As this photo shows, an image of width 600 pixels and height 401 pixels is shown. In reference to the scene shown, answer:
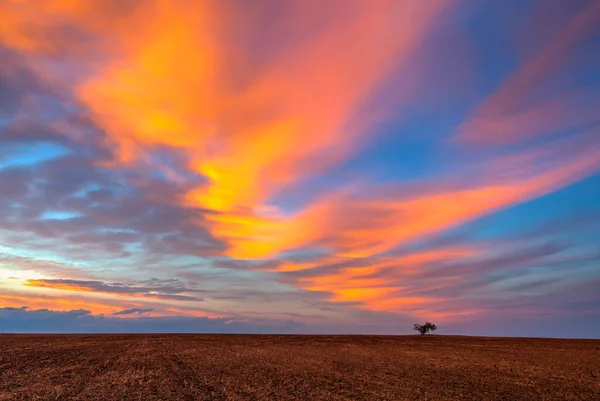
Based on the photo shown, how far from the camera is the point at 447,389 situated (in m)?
31.4

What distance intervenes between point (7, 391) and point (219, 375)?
51.1 feet

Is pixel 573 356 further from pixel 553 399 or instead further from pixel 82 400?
pixel 82 400

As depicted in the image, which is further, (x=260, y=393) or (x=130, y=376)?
(x=130, y=376)

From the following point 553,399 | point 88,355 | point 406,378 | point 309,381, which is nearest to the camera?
point 553,399

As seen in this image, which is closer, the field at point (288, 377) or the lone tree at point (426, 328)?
the field at point (288, 377)

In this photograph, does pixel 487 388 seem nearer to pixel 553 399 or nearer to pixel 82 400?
pixel 553 399

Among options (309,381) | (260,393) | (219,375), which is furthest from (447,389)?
(219,375)

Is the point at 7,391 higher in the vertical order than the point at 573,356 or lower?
lower

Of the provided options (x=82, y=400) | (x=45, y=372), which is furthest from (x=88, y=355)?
(x=82, y=400)

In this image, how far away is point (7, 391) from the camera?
28.5 meters

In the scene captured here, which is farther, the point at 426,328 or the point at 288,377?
the point at 426,328

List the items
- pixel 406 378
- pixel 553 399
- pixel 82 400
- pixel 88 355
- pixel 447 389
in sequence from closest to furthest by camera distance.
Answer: pixel 82 400
pixel 553 399
pixel 447 389
pixel 406 378
pixel 88 355

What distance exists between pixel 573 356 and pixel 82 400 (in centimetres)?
5998

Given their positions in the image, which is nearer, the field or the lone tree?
the field
